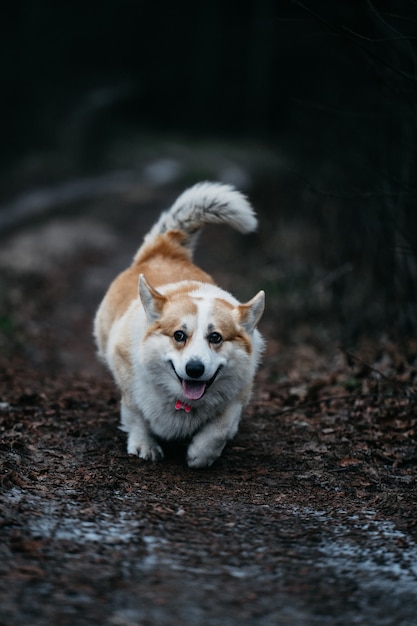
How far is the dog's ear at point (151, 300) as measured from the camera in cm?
524

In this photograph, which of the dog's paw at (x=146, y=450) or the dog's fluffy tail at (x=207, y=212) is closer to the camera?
the dog's paw at (x=146, y=450)

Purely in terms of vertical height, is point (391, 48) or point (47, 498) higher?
point (391, 48)

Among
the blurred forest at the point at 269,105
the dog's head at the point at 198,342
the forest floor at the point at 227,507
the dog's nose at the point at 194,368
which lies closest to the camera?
the forest floor at the point at 227,507

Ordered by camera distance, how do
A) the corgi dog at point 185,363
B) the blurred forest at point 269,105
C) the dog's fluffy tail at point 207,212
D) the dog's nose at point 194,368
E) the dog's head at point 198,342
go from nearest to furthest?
the dog's nose at point 194,368
the dog's head at point 198,342
the corgi dog at point 185,363
the dog's fluffy tail at point 207,212
the blurred forest at point 269,105

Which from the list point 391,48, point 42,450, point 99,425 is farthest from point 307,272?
point 42,450

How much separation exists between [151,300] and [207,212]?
168 cm

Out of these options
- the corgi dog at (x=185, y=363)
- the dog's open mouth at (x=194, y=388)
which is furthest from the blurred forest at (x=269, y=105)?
the dog's open mouth at (x=194, y=388)

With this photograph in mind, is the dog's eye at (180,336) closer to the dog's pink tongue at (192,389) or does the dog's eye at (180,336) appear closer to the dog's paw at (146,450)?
the dog's pink tongue at (192,389)

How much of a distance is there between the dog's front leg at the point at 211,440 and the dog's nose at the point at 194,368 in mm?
620

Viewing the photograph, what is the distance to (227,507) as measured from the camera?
4.77 meters

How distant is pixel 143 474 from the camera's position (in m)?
5.24

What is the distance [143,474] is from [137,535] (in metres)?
1.07

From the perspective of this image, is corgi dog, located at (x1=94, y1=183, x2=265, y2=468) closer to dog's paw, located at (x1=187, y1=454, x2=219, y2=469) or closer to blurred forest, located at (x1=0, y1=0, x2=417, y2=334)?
dog's paw, located at (x1=187, y1=454, x2=219, y2=469)

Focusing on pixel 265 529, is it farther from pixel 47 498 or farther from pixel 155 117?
pixel 155 117
